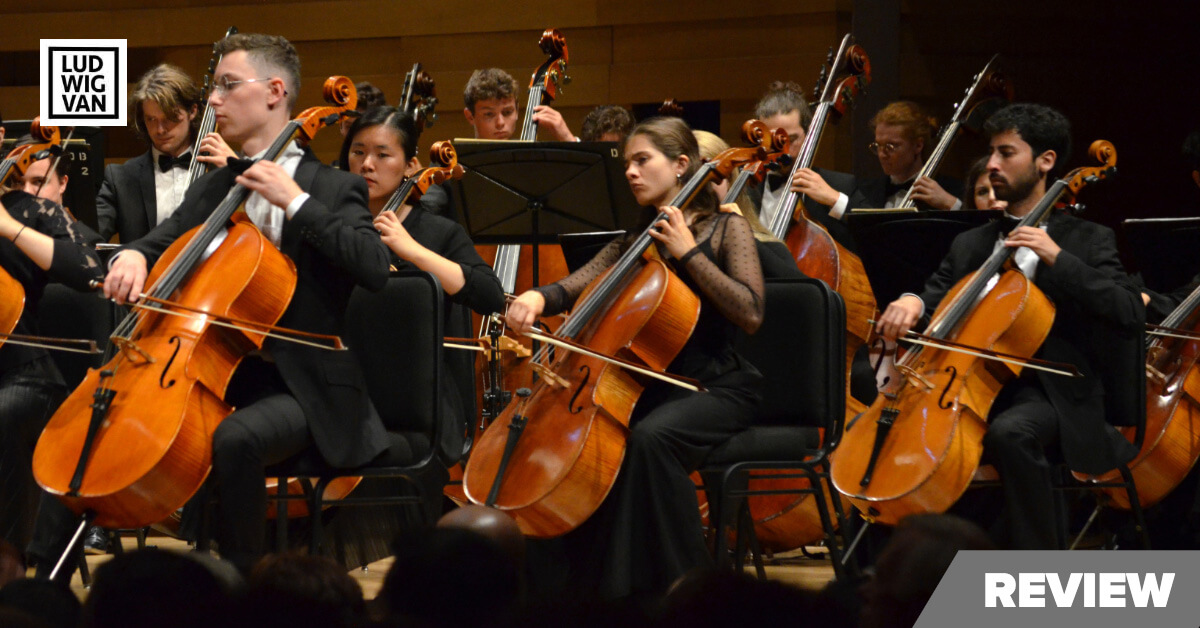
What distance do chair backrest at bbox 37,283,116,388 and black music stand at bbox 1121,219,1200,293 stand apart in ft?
8.33

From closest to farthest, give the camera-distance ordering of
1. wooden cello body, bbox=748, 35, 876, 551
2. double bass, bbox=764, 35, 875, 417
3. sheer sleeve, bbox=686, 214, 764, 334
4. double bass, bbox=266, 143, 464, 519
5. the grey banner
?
the grey banner < sheer sleeve, bbox=686, 214, 764, 334 < double bass, bbox=266, 143, 464, 519 < wooden cello body, bbox=748, 35, 876, 551 < double bass, bbox=764, 35, 875, 417

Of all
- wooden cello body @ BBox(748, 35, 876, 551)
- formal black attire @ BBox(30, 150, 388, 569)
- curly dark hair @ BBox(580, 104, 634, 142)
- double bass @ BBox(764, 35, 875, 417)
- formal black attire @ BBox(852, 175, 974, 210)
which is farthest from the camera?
curly dark hair @ BBox(580, 104, 634, 142)

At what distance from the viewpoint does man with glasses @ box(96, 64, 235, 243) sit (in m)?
3.61

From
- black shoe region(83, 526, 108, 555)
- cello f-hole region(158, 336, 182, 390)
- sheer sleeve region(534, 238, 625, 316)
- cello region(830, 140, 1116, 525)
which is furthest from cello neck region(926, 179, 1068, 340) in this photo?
black shoe region(83, 526, 108, 555)

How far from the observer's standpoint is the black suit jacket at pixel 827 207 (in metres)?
3.75

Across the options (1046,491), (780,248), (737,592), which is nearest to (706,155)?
(780,248)

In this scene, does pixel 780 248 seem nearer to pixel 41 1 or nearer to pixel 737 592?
pixel 737 592

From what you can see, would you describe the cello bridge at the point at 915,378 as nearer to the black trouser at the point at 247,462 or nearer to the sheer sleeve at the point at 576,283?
the sheer sleeve at the point at 576,283

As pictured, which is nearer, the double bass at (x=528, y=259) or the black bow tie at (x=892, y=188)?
the double bass at (x=528, y=259)

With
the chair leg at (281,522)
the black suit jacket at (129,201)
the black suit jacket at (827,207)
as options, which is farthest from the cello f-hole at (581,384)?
the black suit jacket at (129,201)

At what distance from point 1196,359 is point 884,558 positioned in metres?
2.27

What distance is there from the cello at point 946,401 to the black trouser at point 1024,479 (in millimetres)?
42

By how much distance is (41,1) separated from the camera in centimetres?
550

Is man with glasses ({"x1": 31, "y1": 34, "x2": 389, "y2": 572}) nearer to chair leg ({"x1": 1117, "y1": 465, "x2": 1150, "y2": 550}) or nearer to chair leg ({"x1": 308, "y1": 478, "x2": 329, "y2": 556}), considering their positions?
chair leg ({"x1": 308, "y1": 478, "x2": 329, "y2": 556})
